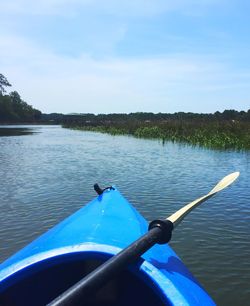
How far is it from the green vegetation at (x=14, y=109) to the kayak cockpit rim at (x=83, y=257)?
4402 inches

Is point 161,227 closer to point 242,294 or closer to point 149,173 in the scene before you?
point 242,294

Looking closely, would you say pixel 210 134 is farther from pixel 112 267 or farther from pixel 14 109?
pixel 14 109

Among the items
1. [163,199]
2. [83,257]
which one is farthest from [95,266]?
[163,199]

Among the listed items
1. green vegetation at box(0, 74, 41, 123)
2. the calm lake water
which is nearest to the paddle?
the calm lake water

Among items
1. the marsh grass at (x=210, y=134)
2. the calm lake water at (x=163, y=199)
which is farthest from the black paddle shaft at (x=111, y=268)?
the marsh grass at (x=210, y=134)

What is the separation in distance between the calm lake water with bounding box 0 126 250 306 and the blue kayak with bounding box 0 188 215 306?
2.01 meters

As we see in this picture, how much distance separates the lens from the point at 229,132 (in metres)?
29.5

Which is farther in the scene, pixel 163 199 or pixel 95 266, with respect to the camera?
pixel 163 199

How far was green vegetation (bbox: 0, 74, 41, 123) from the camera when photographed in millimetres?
113562

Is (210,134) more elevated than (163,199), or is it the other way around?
(210,134)

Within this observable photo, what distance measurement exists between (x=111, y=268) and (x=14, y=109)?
12581 centimetres

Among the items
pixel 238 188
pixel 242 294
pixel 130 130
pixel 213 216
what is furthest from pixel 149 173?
pixel 130 130

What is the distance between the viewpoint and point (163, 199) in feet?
37.8

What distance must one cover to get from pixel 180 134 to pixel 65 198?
77.7ft
